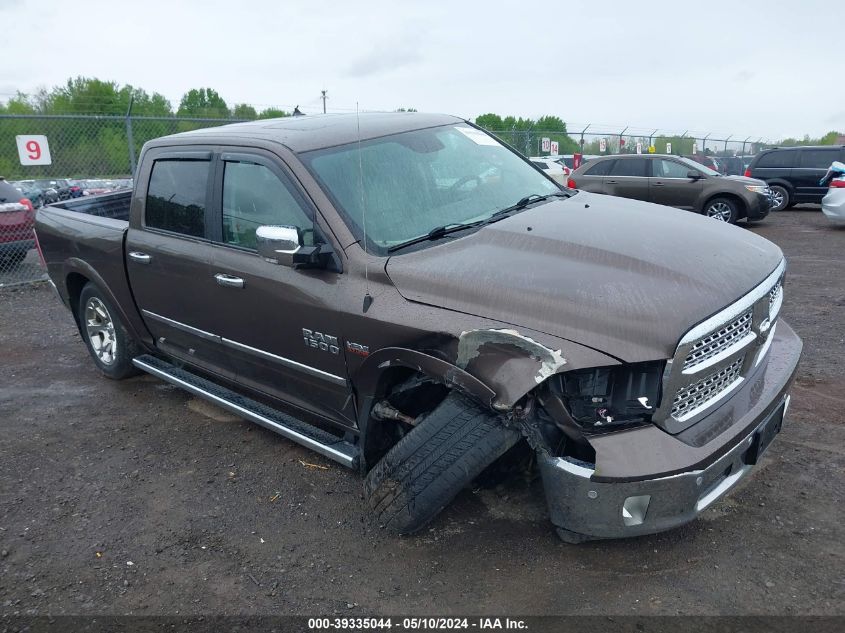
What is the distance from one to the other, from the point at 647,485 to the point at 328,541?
5.27 ft

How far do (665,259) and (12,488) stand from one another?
12.8 ft

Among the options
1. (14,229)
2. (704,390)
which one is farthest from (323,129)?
(14,229)

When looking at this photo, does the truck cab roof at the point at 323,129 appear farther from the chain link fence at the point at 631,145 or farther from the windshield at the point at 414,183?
the chain link fence at the point at 631,145

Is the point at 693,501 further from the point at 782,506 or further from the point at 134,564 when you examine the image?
the point at 134,564

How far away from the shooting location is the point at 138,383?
5.82 metres

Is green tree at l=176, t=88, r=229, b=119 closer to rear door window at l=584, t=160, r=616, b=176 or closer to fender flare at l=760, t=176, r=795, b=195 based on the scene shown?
rear door window at l=584, t=160, r=616, b=176

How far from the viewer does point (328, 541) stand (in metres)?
3.39

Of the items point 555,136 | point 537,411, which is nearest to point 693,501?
point 537,411

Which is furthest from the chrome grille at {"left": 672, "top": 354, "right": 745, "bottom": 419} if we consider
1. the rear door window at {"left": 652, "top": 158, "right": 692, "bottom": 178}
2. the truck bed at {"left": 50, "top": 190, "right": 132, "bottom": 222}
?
the rear door window at {"left": 652, "top": 158, "right": 692, "bottom": 178}

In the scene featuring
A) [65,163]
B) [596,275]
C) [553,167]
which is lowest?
[553,167]

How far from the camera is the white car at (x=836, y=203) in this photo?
12.5m

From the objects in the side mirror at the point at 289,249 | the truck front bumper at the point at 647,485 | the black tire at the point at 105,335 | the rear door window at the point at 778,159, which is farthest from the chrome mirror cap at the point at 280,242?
the rear door window at the point at 778,159

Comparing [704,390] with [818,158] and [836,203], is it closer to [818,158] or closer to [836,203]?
[836,203]

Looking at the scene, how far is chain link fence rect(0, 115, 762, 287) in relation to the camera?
10.4m
